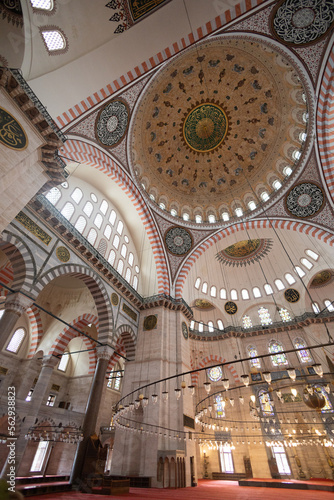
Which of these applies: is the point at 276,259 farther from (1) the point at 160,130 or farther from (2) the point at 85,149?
(2) the point at 85,149

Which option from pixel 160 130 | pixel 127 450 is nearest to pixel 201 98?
pixel 160 130

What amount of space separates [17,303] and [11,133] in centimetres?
449

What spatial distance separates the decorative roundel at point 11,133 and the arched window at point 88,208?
5.75 metres

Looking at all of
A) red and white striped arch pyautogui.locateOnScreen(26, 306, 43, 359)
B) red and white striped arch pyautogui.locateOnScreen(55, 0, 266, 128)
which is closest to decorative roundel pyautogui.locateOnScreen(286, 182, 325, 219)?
red and white striped arch pyautogui.locateOnScreen(55, 0, 266, 128)

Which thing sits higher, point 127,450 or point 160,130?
point 160,130

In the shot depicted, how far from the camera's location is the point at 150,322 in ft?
41.7

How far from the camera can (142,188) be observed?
42.8 ft

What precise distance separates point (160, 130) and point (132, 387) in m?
13.1

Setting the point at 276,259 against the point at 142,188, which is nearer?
the point at 142,188

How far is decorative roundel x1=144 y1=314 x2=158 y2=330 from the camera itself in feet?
41.1

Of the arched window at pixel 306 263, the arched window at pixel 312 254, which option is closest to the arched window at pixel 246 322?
the arched window at pixel 306 263

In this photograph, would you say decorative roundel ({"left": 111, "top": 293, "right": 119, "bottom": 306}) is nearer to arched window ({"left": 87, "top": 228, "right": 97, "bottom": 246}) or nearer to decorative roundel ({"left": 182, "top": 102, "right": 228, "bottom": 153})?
arched window ({"left": 87, "top": 228, "right": 97, "bottom": 246})

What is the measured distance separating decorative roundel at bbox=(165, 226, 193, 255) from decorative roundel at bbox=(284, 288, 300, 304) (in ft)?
27.5

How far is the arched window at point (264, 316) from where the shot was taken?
17734mm
